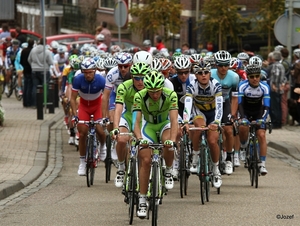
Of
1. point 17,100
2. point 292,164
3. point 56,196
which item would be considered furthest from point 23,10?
→ point 56,196

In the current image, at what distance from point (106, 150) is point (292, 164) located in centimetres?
404

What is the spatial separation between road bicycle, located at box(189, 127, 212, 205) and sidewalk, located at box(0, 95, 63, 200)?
256 cm

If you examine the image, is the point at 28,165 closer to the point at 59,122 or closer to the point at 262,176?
the point at 262,176

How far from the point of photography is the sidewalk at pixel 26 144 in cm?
1666

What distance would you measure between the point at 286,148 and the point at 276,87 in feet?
14.1

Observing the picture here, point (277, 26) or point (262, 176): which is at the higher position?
point (277, 26)

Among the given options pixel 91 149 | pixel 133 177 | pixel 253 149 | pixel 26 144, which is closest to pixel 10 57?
pixel 26 144

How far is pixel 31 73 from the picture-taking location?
3241 cm

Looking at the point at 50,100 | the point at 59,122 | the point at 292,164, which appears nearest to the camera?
the point at 292,164

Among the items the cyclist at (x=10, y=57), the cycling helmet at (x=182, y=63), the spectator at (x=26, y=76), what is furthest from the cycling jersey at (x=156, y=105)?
the cyclist at (x=10, y=57)

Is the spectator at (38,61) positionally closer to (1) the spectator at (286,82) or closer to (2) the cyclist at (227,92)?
(1) the spectator at (286,82)

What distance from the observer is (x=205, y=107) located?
15602 mm

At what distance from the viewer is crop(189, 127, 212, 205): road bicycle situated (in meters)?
14.2

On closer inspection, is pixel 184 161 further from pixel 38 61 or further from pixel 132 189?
pixel 38 61
